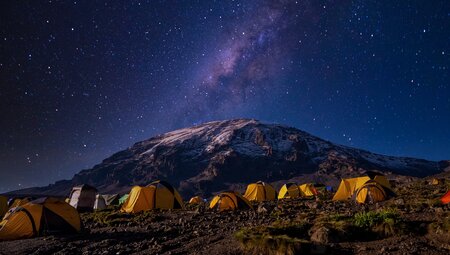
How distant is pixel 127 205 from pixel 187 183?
153 meters

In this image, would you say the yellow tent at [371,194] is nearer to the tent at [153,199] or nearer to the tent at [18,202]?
the tent at [153,199]

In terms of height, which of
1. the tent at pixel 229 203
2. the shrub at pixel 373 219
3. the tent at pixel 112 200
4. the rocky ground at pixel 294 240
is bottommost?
the rocky ground at pixel 294 240

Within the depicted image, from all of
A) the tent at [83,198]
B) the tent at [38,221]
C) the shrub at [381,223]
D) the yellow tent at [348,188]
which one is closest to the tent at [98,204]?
the tent at [83,198]

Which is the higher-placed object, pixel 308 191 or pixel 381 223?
pixel 308 191

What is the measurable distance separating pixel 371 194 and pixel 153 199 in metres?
16.7

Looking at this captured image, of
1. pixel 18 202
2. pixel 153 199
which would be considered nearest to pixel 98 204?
pixel 18 202

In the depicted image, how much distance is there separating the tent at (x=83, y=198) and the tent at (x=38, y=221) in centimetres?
1768

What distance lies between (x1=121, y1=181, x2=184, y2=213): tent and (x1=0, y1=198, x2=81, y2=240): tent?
922 centimetres

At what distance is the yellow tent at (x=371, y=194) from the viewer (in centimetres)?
2306

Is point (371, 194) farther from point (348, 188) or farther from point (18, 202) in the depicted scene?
point (18, 202)

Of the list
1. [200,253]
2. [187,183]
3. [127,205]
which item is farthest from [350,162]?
[200,253]

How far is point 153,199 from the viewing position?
2534 cm

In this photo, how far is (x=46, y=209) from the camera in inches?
608

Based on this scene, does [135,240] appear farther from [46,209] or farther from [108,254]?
[46,209]
